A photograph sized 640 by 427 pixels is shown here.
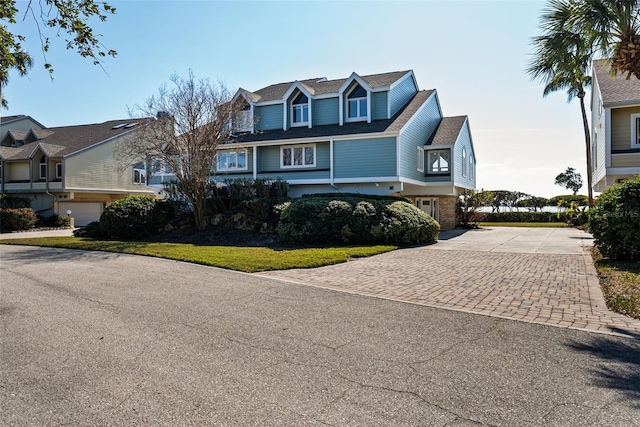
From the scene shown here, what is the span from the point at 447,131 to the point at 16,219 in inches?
1067

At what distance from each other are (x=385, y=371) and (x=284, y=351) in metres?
1.16

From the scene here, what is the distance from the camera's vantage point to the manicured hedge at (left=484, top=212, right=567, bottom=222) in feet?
116

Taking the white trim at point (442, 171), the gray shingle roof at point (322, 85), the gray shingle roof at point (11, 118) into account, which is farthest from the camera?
the gray shingle roof at point (11, 118)

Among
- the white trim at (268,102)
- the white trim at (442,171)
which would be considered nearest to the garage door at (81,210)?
the white trim at (268,102)

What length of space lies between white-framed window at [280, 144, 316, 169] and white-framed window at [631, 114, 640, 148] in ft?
48.2

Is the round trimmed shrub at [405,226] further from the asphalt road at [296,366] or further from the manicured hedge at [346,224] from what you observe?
the asphalt road at [296,366]

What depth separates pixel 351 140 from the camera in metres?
21.7

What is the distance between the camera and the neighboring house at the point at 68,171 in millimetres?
30734

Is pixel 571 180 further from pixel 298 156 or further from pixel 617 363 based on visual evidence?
pixel 617 363

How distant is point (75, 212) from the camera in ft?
106

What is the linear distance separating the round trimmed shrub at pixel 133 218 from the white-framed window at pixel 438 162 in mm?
15999

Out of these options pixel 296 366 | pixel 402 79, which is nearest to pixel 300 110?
pixel 402 79

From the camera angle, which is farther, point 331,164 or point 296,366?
point 331,164

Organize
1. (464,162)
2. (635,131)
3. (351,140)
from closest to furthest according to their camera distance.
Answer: (635,131) → (351,140) → (464,162)
